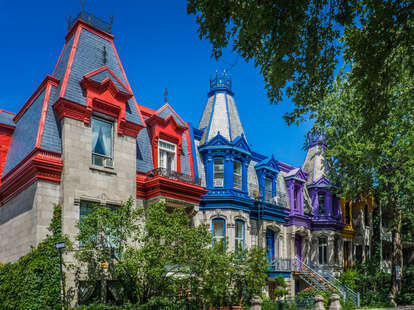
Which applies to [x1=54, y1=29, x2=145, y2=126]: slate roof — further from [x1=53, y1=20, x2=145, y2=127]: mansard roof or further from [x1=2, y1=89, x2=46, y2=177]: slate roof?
[x1=2, y1=89, x2=46, y2=177]: slate roof

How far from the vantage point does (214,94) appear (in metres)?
29.0

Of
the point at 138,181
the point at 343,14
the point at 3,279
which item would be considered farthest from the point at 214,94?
the point at 343,14

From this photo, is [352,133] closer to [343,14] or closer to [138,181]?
[138,181]

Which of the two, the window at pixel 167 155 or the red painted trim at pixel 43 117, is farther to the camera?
the window at pixel 167 155

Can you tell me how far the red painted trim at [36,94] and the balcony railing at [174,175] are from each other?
615cm

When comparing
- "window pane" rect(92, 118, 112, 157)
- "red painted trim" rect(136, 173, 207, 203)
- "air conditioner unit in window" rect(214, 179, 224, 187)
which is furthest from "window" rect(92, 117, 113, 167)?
"air conditioner unit in window" rect(214, 179, 224, 187)

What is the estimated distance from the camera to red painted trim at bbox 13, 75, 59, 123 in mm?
19478

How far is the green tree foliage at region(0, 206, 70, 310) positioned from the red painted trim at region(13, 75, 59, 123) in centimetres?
655

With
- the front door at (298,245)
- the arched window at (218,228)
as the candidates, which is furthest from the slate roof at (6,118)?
the front door at (298,245)

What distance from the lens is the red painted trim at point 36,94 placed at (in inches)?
767

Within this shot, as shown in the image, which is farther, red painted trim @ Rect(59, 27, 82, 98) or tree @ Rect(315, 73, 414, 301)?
tree @ Rect(315, 73, 414, 301)

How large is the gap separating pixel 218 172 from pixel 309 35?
16.1 m

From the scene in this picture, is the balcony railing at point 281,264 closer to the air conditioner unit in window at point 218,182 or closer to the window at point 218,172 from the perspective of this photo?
the air conditioner unit in window at point 218,182

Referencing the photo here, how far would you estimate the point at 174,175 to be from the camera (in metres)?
22.0
